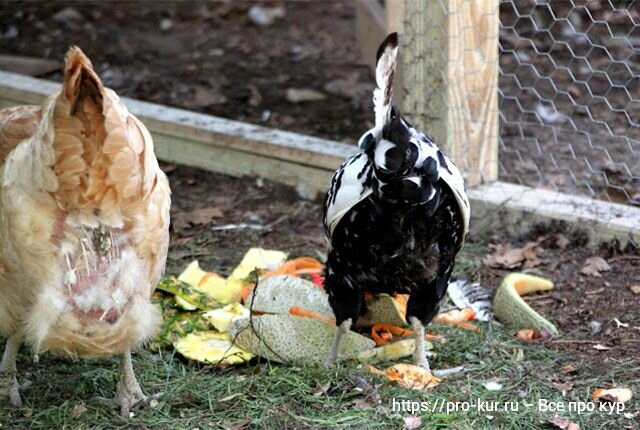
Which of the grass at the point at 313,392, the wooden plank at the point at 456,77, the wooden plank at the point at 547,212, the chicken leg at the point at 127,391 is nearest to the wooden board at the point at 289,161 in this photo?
the wooden plank at the point at 547,212

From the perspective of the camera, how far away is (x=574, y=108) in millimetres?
5762

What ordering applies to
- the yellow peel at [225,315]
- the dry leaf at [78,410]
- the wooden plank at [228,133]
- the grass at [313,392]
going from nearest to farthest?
1. the grass at [313,392]
2. the dry leaf at [78,410]
3. the yellow peel at [225,315]
4. the wooden plank at [228,133]

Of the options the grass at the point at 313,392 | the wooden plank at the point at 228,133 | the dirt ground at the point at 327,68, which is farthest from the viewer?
the dirt ground at the point at 327,68

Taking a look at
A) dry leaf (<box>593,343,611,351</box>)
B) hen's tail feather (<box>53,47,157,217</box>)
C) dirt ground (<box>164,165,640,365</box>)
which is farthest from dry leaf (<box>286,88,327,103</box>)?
hen's tail feather (<box>53,47,157,217</box>)

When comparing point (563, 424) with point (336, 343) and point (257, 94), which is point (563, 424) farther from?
point (257, 94)

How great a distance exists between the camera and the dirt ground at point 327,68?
5211 mm

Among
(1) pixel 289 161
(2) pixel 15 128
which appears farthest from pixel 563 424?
(1) pixel 289 161

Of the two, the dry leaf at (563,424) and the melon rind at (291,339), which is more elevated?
the dry leaf at (563,424)

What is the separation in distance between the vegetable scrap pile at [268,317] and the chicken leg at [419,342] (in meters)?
0.12

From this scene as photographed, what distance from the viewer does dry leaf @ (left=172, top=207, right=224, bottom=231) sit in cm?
504

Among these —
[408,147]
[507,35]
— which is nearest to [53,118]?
[408,147]

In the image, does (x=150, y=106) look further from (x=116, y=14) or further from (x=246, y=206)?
(x=116, y=14)

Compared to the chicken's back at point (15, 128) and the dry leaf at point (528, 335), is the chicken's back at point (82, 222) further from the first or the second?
the dry leaf at point (528, 335)

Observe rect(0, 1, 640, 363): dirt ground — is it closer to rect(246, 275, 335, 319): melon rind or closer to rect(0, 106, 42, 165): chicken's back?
rect(246, 275, 335, 319): melon rind
